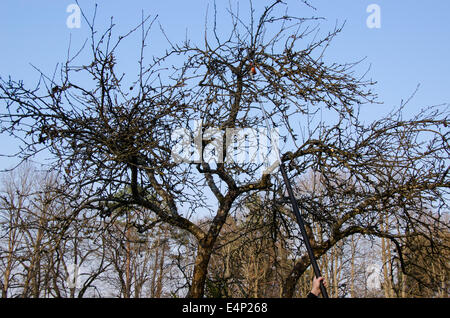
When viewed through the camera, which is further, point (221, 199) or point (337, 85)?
point (221, 199)

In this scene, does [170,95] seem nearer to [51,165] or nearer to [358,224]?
[51,165]

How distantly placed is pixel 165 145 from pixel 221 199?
151 cm

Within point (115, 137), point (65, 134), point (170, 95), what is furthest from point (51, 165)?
point (170, 95)

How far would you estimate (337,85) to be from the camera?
5.69 m

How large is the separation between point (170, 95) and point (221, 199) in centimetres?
237

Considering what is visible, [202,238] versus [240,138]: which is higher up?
[240,138]
